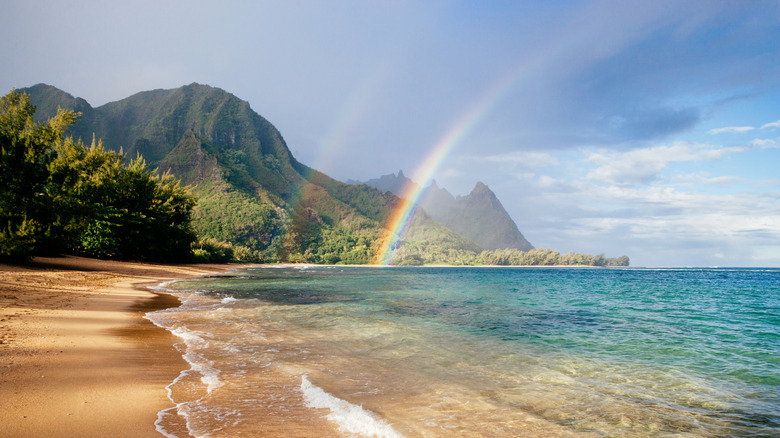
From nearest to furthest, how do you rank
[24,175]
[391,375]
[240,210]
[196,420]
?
[196,420] → [391,375] → [24,175] → [240,210]

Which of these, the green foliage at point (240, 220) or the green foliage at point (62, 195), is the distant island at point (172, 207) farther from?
the green foliage at point (240, 220)

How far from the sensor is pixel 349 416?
5.13 meters

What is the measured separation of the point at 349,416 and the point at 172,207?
52.5 meters

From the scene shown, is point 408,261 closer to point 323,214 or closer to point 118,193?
point 323,214

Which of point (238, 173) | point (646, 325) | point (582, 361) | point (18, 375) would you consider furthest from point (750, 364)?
point (238, 173)

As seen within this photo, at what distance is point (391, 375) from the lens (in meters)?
7.65

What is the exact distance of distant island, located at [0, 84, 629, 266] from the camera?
24.8 m

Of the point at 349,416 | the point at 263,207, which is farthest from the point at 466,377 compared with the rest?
the point at 263,207

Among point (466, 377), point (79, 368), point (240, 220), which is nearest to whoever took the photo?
point (79, 368)

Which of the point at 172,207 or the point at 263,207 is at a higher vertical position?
the point at 263,207

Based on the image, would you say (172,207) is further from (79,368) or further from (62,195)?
(79,368)

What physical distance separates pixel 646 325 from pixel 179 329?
17416 mm

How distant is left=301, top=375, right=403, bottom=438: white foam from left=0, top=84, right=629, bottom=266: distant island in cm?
2683

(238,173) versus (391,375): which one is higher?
(238,173)
